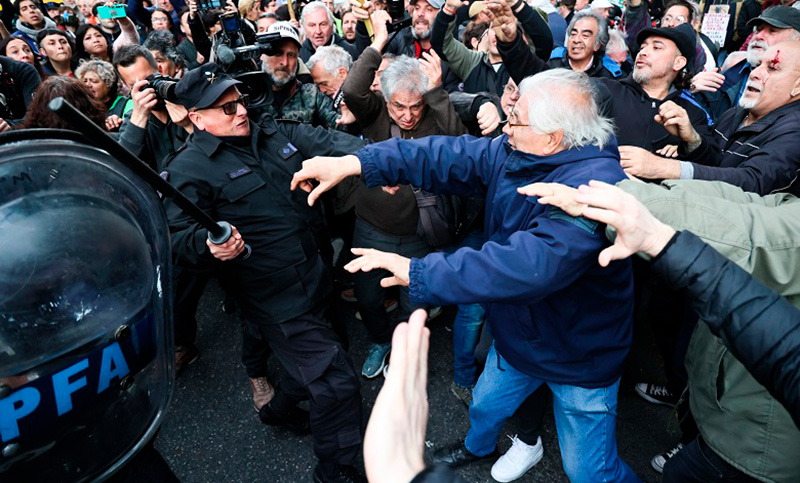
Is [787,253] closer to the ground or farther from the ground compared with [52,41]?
farther from the ground

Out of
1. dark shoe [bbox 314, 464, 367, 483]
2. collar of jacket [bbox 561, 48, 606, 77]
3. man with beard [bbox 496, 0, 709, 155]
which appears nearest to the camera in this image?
dark shoe [bbox 314, 464, 367, 483]

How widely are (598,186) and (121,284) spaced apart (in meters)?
1.25

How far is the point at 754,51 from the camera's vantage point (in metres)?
3.11

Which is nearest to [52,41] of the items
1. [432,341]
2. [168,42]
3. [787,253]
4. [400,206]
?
[168,42]

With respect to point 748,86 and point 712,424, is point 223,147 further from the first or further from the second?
point 748,86

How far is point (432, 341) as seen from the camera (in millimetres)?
3672

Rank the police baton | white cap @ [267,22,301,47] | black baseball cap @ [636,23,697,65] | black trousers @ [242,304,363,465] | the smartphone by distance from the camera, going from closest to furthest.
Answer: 1. the police baton
2. black trousers @ [242,304,363,465]
3. black baseball cap @ [636,23,697,65]
4. white cap @ [267,22,301,47]
5. the smartphone

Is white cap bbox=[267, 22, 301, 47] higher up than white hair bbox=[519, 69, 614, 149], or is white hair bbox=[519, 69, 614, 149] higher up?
white hair bbox=[519, 69, 614, 149]

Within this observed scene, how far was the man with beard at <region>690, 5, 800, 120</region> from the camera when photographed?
3006mm

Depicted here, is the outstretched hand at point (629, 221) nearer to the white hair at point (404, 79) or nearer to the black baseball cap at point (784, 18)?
the white hair at point (404, 79)

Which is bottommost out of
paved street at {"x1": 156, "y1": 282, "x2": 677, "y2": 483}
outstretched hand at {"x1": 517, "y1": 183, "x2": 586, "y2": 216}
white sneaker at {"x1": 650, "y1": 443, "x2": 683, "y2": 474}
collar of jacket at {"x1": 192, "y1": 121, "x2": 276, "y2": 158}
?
paved street at {"x1": 156, "y1": 282, "x2": 677, "y2": 483}

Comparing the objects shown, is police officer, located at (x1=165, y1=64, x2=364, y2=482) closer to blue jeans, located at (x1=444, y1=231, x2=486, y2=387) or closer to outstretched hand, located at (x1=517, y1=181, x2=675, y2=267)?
blue jeans, located at (x1=444, y1=231, x2=486, y2=387)

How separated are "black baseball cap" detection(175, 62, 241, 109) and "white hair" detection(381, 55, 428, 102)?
1.00 metres

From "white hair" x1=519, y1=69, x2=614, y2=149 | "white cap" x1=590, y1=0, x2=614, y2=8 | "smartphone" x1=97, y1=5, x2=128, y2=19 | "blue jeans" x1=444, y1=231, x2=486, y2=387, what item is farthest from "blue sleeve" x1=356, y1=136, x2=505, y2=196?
"smartphone" x1=97, y1=5, x2=128, y2=19
